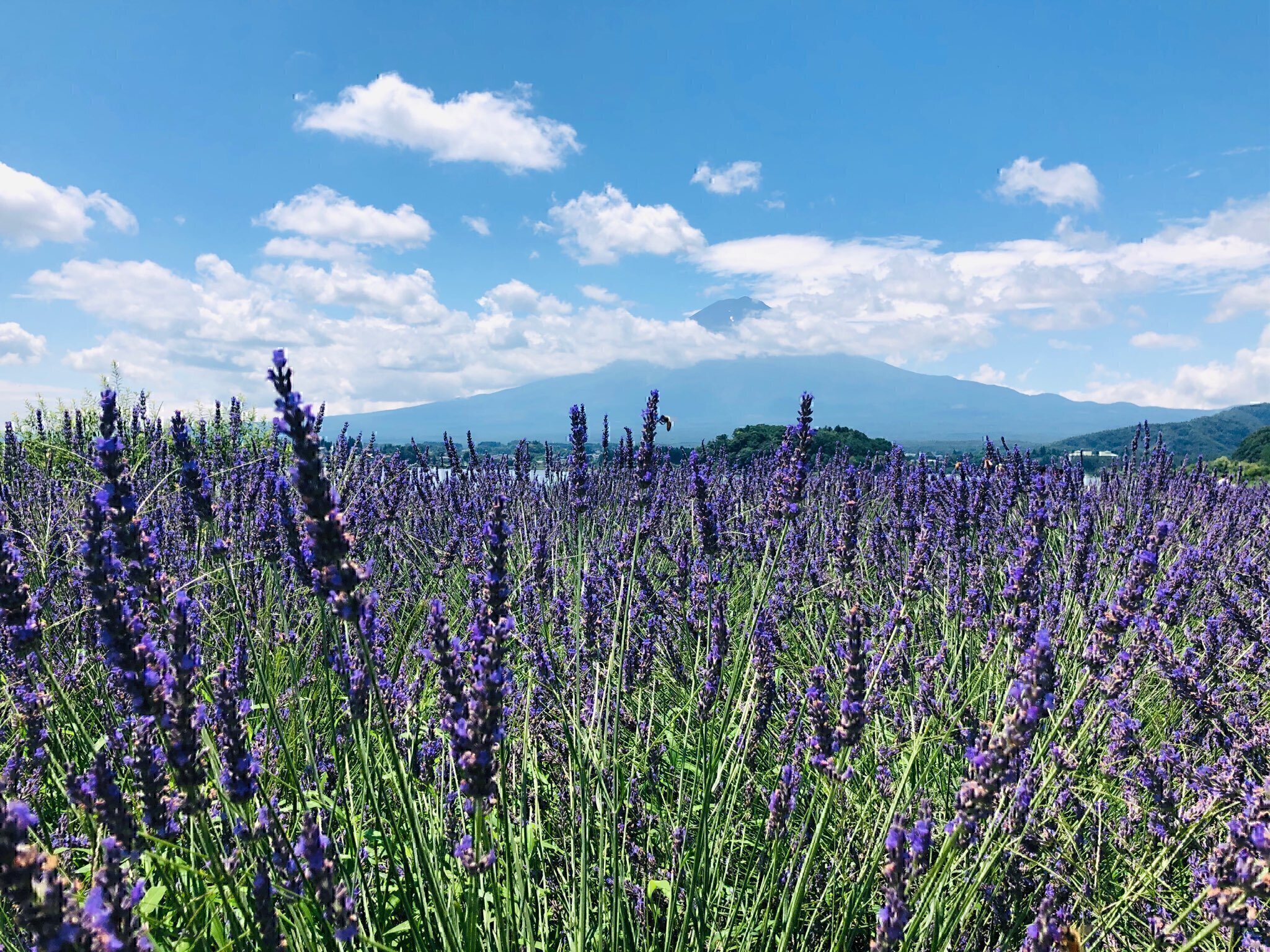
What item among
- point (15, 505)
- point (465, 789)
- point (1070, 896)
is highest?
point (15, 505)

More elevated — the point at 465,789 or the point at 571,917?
the point at 465,789

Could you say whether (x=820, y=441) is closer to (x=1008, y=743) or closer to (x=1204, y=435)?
(x=1008, y=743)

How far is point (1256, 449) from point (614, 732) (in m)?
22.1

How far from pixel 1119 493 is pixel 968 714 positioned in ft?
17.1

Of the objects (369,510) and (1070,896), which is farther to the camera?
(369,510)

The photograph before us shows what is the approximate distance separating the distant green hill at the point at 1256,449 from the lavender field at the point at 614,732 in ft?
50.5

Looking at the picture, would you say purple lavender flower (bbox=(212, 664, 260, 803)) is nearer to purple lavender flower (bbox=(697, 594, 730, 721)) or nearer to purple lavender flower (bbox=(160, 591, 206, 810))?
purple lavender flower (bbox=(160, 591, 206, 810))

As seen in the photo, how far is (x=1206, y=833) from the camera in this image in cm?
214

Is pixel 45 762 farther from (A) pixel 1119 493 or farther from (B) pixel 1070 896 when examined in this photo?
(A) pixel 1119 493

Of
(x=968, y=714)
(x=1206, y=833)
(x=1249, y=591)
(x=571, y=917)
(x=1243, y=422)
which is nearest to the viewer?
(x=571, y=917)

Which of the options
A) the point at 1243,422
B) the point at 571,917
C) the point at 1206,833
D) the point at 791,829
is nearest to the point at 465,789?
the point at 571,917

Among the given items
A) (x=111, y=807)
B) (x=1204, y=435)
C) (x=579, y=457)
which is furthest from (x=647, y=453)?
(x=1204, y=435)

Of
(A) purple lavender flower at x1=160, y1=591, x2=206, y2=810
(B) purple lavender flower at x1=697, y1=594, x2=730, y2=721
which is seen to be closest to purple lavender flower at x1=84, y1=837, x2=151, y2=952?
(A) purple lavender flower at x1=160, y1=591, x2=206, y2=810

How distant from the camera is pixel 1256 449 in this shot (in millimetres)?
17375
